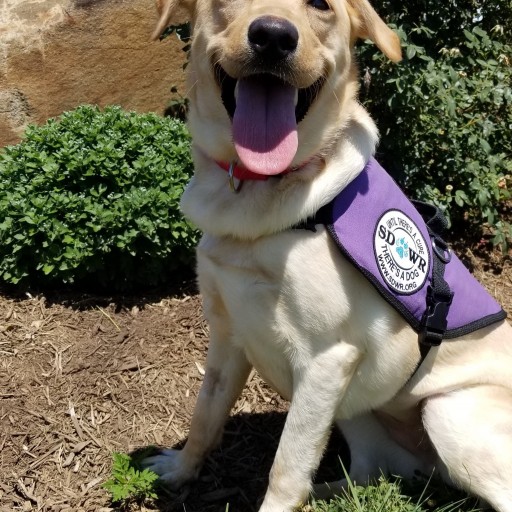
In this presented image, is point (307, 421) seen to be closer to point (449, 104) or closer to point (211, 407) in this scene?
point (211, 407)

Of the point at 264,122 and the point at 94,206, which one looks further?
the point at 94,206

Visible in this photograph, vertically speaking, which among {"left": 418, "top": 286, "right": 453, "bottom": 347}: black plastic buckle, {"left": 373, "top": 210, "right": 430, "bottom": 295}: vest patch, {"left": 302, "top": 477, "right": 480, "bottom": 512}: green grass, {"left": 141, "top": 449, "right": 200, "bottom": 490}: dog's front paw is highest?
{"left": 373, "top": 210, "right": 430, "bottom": 295}: vest patch

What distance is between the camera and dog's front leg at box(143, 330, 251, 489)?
2.90 m

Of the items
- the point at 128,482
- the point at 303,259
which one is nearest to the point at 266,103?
the point at 303,259

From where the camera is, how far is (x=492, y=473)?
2.49 metres

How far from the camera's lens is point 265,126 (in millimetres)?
2295

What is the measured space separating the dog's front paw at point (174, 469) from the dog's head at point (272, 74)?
1.36 m

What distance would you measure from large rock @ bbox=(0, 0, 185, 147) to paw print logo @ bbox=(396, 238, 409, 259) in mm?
2607

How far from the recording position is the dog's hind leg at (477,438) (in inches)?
97.9

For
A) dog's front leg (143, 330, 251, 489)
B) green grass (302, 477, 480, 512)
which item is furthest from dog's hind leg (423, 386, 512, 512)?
dog's front leg (143, 330, 251, 489)

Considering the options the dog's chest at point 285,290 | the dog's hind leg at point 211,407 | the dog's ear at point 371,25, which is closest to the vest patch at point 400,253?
the dog's chest at point 285,290

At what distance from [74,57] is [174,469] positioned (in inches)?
111

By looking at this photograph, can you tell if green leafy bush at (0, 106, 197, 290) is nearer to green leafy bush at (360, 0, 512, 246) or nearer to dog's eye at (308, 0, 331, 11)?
green leafy bush at (360, 0, 512, 246)

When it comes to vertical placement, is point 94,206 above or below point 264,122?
below
